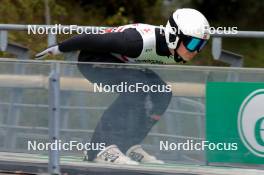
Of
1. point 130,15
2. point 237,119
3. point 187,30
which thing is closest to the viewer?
point 237,119

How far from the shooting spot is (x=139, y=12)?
19.8m

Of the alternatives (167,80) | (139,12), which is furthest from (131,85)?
(139,12)

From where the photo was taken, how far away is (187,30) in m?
6.76

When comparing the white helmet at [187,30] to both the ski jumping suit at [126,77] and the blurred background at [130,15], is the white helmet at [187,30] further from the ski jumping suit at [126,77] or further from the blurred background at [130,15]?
the blurred background at [130,15]

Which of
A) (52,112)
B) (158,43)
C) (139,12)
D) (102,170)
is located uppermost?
(139,12)

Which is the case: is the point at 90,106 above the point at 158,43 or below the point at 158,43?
below

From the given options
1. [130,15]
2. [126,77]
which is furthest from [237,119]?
[130,15]

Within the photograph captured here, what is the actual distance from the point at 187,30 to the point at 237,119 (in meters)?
0.89

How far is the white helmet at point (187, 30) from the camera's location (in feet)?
22.2

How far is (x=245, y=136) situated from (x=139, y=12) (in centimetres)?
1341

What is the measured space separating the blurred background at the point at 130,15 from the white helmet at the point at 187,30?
3050 millimetres

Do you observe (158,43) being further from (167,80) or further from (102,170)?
(102,170)

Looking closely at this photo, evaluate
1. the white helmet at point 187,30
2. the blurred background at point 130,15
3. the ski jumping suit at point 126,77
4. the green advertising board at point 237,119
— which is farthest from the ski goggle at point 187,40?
the blurred background at point 130,15

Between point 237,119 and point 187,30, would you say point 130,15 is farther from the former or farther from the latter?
point 237,119
